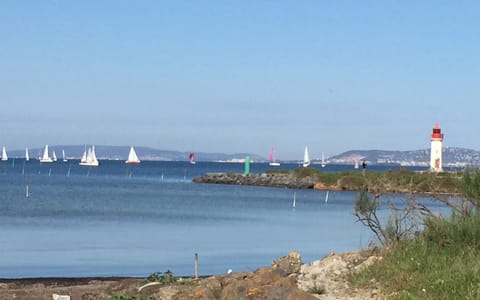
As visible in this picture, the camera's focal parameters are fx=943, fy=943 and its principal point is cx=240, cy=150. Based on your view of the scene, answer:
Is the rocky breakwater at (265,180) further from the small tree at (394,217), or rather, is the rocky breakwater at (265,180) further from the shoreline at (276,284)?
the small tree at (394,217)

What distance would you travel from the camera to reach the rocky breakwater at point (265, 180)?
104 meters

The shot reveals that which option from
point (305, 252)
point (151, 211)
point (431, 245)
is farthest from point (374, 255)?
point (151, 211)

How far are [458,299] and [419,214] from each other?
401 cm

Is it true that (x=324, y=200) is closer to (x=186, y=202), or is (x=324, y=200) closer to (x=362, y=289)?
(x=186, y=202)

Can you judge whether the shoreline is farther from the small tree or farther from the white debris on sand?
the small tree

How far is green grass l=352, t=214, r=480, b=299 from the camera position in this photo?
12258mm

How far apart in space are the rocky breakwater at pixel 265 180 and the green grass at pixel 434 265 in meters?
86.7

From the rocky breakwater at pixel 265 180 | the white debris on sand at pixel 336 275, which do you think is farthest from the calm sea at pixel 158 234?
the rocky breakwater at pixel 265 180

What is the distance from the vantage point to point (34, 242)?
3569 cm

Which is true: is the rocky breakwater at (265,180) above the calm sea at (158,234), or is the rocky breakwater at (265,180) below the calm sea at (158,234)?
above

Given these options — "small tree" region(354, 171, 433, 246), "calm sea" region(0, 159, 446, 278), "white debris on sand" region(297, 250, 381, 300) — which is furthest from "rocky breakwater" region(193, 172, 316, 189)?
"white debris on sand" region(297, 250, 381, 300)

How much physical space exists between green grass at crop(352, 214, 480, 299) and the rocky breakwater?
86.7 meters

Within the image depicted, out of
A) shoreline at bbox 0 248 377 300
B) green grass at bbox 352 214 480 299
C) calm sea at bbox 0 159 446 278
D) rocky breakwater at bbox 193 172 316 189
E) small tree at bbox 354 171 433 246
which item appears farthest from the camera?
rocky breakwater at bbox 193 172 316 189

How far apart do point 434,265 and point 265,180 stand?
328 ft
